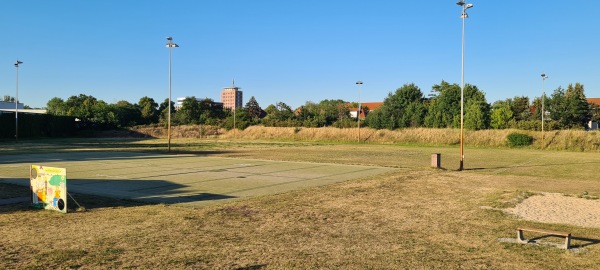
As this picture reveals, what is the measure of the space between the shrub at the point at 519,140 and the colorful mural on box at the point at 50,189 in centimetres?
4478

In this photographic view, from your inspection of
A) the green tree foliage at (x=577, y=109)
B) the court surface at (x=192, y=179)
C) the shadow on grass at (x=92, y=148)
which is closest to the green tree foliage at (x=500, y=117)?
the green tree foliage at (x=577, y=109)

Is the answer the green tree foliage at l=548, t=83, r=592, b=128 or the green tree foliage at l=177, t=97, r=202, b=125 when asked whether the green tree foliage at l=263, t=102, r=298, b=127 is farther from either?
the green tree foliage at l=548, t=83, r=592, b=128

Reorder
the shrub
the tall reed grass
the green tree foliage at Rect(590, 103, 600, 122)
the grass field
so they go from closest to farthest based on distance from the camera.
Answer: the grass field < the tall reed grass < the shrub < the green tree foliage at Rect(590, 103, 600, 122)

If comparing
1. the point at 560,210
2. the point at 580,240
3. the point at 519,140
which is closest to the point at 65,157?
the point at 560,210

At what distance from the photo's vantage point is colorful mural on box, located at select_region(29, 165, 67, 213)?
1049 centimetres

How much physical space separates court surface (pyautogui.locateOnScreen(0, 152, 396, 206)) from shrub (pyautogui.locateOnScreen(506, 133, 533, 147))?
1129 inches

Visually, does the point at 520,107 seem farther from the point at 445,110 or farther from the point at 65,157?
the point at 65,157

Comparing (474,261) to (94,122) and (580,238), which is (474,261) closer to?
(580,238)

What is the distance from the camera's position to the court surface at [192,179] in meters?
13.7

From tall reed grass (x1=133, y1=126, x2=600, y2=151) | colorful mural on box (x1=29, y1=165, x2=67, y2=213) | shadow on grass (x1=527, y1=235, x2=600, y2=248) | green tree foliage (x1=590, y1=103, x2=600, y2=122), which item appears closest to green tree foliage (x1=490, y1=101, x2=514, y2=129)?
tall reed grass (x1=133, y1=126, x2=600, y2=151)

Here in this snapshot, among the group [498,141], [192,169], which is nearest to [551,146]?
[498,141]

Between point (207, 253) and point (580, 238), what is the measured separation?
688cm

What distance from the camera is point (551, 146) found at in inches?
1741

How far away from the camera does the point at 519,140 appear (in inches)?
1799
